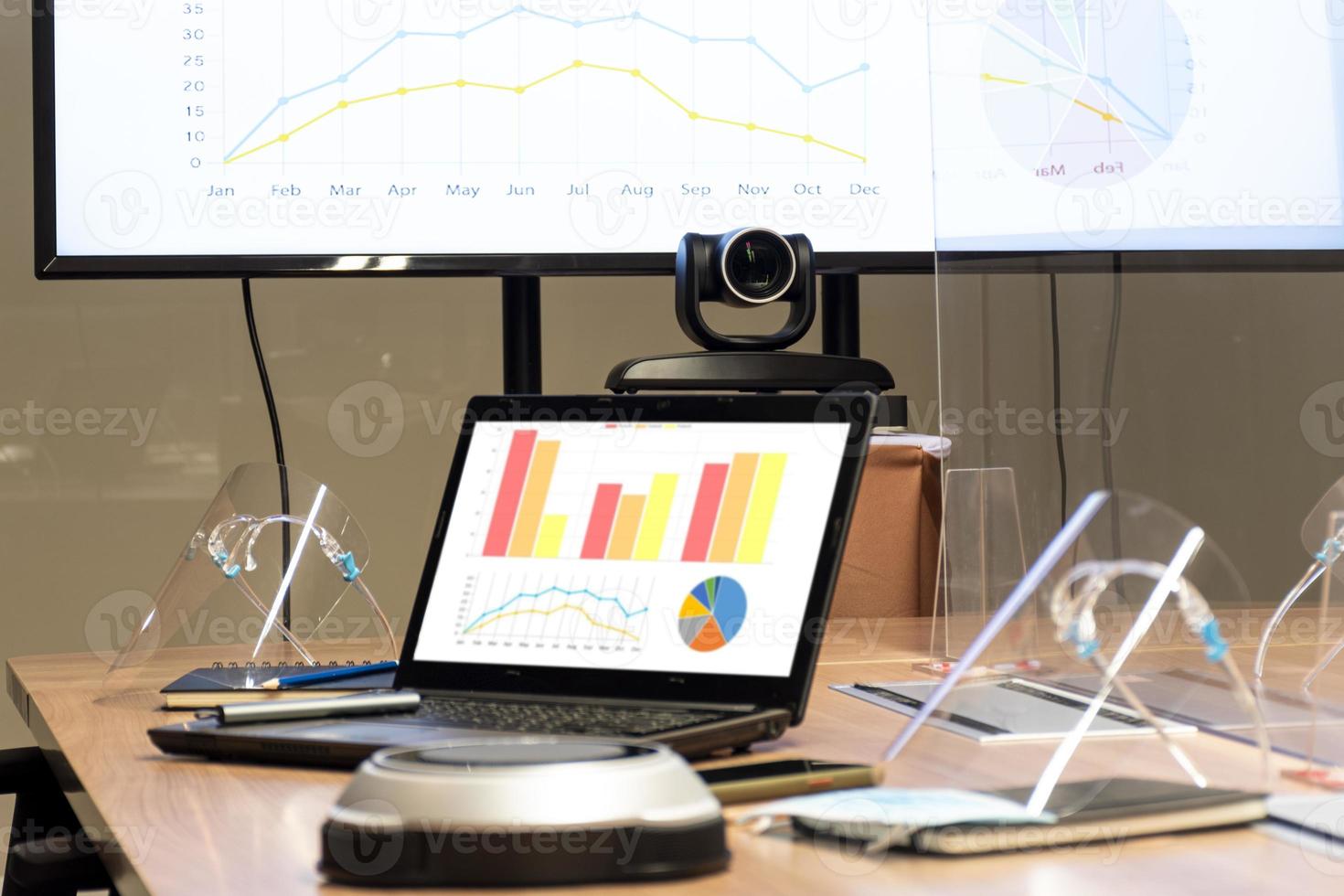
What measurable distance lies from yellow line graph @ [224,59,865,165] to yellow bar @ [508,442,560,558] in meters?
0.72

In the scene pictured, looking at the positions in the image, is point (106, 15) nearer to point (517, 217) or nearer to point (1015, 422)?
point (517, 217)

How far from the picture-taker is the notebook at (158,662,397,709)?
90cm

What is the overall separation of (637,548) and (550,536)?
0.21 ft

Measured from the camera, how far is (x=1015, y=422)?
99cm

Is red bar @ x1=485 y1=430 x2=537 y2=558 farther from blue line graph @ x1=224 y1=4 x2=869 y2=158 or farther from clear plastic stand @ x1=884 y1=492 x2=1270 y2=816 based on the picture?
blue line graph @ x1=224 y1=4 x2=869 y2=158

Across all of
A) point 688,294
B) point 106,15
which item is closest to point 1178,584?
point 688,294

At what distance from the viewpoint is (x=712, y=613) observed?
0.78m

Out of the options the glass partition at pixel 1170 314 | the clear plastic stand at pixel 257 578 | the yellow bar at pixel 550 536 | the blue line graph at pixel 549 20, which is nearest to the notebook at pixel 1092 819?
the glass partition at pixel 1170 314

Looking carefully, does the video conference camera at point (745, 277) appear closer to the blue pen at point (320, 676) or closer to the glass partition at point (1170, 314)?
the glass partition at point (1170, 314)

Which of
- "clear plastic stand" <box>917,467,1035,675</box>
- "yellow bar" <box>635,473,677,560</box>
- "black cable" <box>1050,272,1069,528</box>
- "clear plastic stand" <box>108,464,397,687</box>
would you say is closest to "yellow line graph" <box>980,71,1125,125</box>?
"black cable" <box>1050,272,1069,528</box>

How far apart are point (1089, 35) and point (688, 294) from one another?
21.5 inches

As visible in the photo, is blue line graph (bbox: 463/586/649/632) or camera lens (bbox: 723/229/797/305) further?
camera lens (bbox: 723/229/797/305)

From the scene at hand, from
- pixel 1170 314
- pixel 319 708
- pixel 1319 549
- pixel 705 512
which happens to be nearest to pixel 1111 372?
pixel 1170 314

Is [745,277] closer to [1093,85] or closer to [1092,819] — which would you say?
[1093,85]
